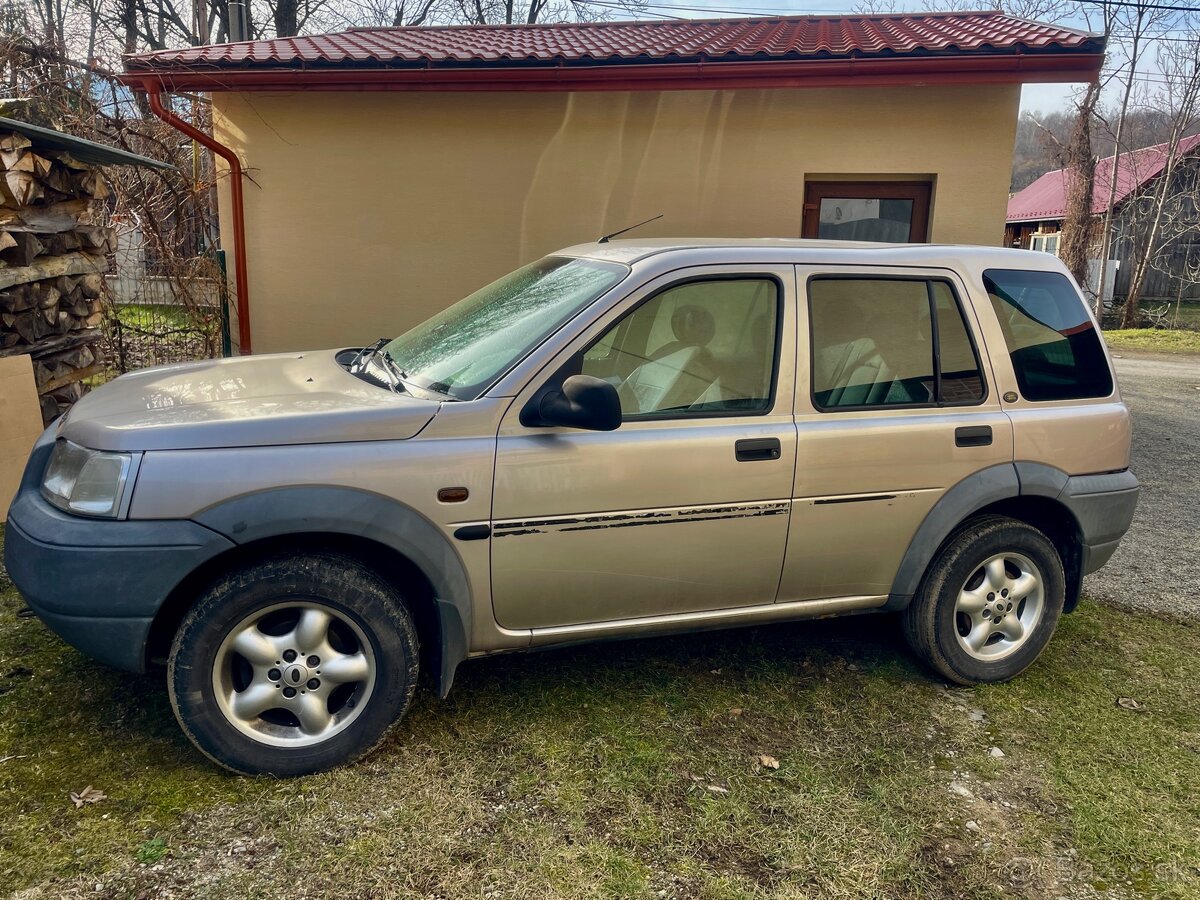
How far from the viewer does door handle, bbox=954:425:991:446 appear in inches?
142

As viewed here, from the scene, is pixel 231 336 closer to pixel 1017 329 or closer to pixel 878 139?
pixel 878 139

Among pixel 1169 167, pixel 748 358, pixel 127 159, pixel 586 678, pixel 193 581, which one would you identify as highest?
pixel 1169 167

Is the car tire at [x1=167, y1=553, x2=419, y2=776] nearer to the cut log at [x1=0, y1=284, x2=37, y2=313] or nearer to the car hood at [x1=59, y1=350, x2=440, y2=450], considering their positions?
the car hood at [x1=59, y1=350, x2=440, y2=450]

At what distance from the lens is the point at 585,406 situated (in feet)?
9.59

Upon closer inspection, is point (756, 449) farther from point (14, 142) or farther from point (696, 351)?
point (14, 142)

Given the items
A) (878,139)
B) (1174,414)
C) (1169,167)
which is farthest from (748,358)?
(1169,167)

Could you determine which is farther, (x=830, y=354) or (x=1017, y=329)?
(x=1017, y=329)

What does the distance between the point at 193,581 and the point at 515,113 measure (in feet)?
19.9

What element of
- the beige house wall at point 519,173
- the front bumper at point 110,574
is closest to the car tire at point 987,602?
the front bumper at point 110,574

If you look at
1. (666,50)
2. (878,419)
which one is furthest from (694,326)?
(666,50)

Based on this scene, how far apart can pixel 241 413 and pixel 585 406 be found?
117cm

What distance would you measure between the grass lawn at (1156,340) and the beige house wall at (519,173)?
1334 centimetres

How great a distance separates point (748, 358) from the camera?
3.42 m

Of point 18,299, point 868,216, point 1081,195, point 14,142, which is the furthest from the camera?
point 1081,195
